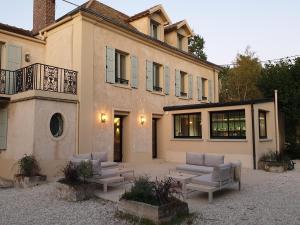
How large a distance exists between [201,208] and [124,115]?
801cm

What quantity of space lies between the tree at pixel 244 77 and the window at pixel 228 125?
1795cm

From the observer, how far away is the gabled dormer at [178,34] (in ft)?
59.4

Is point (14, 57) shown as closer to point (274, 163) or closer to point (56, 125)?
point (56, 125)

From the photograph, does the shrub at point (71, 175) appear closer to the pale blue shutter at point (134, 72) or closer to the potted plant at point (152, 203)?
the potted plant at point (152, 203)

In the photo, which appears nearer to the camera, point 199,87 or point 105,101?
point 105,101

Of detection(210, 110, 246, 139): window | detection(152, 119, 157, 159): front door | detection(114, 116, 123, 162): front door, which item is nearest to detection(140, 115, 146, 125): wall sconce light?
detection(114, 116, 123, 162): front door

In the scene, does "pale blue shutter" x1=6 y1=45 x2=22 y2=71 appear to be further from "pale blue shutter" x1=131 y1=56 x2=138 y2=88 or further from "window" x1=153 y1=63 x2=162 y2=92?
"window" x1=153 y1=63 x2=162 y2=92

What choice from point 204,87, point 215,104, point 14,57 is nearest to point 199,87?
point 204,87

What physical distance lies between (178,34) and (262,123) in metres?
8.22

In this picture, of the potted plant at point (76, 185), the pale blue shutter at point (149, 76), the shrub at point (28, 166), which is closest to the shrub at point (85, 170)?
the potted plant at point (76, 185)

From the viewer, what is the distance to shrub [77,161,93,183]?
7359 millimetres

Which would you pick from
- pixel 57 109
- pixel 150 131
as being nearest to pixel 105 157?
pixel 57 109

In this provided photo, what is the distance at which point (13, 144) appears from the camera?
10.7 metres

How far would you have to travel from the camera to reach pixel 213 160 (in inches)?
376
